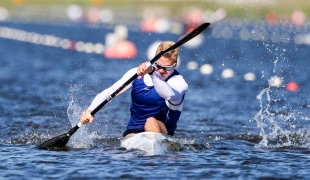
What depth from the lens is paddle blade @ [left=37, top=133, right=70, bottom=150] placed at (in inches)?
467

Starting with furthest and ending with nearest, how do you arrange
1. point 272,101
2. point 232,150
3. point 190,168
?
point 272,101, point 232,150, point 190,168

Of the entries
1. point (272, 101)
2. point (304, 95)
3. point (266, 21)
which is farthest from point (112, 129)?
point (266, 21)

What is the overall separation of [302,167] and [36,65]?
23.5 meters

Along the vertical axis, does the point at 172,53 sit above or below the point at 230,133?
above

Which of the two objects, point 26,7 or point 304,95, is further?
point 26,7

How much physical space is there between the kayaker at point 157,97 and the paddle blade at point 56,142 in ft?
2.82

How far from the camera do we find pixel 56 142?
11852 millimetres

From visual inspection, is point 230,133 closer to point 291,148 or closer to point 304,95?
point 291,148

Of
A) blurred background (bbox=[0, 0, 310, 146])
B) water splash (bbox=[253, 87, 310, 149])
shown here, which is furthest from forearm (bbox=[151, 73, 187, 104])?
water splash (bbox=[253, 87, 310, 149])

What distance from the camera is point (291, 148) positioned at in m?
12.5

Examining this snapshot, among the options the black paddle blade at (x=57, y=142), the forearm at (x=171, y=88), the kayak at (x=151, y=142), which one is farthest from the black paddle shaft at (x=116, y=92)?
the kayak at (x=151, y=142)

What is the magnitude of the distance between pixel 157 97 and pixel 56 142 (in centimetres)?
193

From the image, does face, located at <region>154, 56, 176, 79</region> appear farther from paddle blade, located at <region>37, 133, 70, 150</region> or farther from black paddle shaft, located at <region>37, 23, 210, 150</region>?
paddle blade, located at <region>37, 133, 70, 150</region>

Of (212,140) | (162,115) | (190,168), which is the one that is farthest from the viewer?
(212,140)
